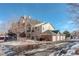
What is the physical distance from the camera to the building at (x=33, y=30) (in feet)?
4.00

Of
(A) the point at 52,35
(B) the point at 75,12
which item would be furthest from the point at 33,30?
(B) the point at 75,12

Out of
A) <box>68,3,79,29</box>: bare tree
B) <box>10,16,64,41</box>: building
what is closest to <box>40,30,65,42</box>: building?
<box>10,16,64,41</box>: building

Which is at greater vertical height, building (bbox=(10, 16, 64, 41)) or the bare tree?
the bare tree

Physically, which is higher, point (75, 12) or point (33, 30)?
point (75, 12)

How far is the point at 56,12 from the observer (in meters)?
1.23

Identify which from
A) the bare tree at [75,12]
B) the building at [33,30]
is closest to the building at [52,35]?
the building at [33,30]

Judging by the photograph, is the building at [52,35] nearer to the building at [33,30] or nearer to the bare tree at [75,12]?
the building at [33,30]

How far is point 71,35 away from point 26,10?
0.37m

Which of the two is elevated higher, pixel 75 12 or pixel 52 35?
pixel 75 12

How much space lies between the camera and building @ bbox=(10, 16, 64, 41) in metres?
1.22

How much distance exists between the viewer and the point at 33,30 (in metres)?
1.22

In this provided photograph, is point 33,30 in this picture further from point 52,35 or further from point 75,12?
point 75,12

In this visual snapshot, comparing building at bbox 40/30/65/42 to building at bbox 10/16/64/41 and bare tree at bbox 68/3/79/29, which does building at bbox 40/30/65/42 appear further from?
bare tree at bbox 68/3/79/29

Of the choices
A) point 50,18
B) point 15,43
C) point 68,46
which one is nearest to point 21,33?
point 15,43
